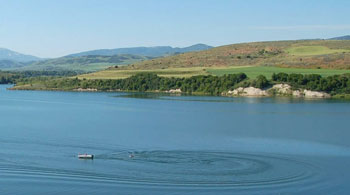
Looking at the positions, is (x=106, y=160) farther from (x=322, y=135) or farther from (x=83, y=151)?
(x=322, y=135)

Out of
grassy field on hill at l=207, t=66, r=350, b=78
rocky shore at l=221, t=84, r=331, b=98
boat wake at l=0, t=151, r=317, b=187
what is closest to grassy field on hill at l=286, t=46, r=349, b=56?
grassy field on hill at l=207, t=66, r=350, b=78

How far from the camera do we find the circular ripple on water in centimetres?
2723

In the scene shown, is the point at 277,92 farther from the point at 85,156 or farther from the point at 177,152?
the point at 85,156

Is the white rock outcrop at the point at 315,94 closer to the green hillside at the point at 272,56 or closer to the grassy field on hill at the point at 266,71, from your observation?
the grassy field on hill at the point at 266,71

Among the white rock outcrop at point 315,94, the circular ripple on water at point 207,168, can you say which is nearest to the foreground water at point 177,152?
the circular ripple on water at point 207,168

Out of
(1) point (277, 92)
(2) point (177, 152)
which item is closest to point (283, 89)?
(1) point (277, 92)

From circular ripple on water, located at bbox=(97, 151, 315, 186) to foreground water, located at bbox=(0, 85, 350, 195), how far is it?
48mm

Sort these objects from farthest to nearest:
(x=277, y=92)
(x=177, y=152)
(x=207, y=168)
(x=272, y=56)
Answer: (x=272, y=56) < (x=277, y=92) < (x=177, y=152) < (x=207, y=168)

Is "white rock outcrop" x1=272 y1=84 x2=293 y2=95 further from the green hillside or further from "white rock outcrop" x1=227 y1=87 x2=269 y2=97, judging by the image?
the green hillside

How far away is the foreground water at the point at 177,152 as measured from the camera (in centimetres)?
2653

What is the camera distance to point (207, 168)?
29.6 meters

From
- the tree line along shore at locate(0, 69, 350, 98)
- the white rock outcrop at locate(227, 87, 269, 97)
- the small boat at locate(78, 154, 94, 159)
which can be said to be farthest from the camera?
the white rock outcrop at locate(227, 87, 269, 97)

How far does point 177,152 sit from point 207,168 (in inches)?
174

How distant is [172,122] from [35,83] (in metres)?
75.5
